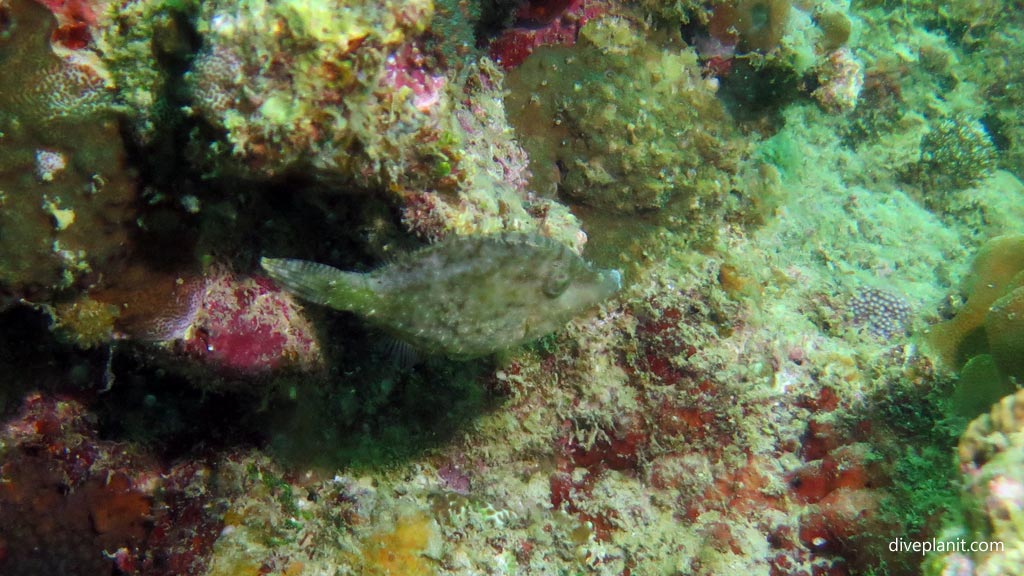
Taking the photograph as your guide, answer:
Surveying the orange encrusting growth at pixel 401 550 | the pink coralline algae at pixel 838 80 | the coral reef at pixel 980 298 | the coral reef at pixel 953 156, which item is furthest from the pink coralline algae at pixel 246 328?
the coral reef at pixel 953 156

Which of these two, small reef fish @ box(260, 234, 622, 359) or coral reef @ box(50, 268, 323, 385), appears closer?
small reef fish @ box(260, 234, 622, 359)

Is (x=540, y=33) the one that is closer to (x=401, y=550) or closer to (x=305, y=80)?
(x=305, y=80)

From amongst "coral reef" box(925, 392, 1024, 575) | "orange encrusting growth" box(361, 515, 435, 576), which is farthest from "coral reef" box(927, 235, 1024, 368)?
"orange encrusting growth" box(361, 515, 435, 576)

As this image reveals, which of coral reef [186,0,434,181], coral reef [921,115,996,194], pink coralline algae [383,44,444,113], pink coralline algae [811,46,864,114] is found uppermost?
coral reef [921,115,996,194]

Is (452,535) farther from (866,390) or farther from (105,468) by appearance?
(866,390)

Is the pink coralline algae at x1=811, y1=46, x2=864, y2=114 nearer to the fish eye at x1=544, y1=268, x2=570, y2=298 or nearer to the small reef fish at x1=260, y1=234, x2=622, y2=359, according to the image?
the small reef fish at x1=260, y1=234, x2=622, y2=359

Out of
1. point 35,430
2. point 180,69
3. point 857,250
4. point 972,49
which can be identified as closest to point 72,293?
point 180,69

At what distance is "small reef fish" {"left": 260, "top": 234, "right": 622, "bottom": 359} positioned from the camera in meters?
2.85

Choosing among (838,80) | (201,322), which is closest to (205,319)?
(201,322)

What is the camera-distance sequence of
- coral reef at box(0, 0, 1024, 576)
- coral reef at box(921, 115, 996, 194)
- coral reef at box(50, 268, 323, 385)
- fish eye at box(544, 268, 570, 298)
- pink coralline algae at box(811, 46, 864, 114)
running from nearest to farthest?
coral reef at box(0, 0, 1024, 576) < fish eye at box(544, 268, 570, 298) < coral reef at box(50, 268, 323, 385) < pink coralline algae at box(811, 46, 864, 114) < coral reef at box(921, 115, 996, 194)

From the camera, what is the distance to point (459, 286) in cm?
286

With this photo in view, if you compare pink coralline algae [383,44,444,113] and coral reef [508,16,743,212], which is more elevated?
coral reef [508,16,743,212]

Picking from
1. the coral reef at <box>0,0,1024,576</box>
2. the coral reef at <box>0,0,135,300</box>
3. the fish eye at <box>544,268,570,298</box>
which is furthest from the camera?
the fish eye at <box>544,268,570,298</box>

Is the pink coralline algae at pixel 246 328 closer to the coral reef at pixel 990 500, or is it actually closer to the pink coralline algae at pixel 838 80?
the coral reef at pixel 990 500
